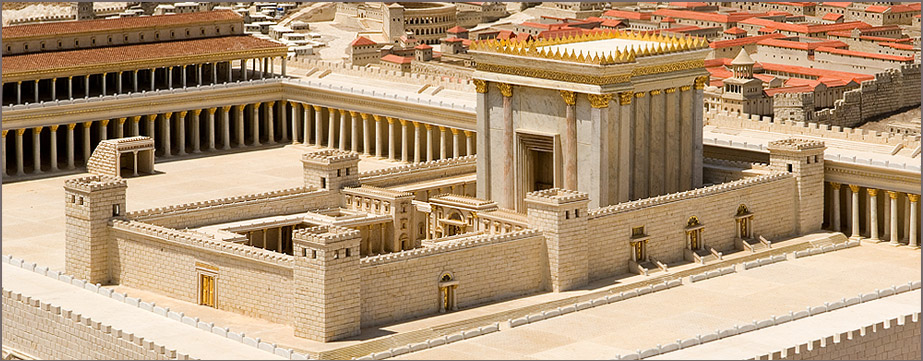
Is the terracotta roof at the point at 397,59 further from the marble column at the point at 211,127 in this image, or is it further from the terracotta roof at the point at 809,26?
the marble column at the point at 211,127

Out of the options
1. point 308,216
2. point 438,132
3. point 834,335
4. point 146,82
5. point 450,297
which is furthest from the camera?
point 146,82

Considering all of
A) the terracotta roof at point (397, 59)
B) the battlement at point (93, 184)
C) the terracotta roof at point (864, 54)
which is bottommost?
the battlement at point (93, 184)

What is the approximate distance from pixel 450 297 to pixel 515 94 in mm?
16160

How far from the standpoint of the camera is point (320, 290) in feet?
270

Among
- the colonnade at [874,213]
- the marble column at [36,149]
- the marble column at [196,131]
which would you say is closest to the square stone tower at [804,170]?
the colonnade at [874,213]

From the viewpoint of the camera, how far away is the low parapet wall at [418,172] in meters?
103

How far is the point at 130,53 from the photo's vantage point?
5246 inches

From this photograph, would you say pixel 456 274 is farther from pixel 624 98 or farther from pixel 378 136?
pixel 378 136

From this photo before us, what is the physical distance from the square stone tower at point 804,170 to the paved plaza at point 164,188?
93.5 feet

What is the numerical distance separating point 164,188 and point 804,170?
119ft

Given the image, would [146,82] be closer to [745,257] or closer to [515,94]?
[515,94]

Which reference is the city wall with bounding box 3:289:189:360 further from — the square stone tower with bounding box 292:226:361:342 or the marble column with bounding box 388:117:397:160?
the marble column with bounding box 388:117:397:160

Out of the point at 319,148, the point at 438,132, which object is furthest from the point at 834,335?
the point at 319,148

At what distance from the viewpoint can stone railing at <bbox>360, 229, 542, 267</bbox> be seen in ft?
279
